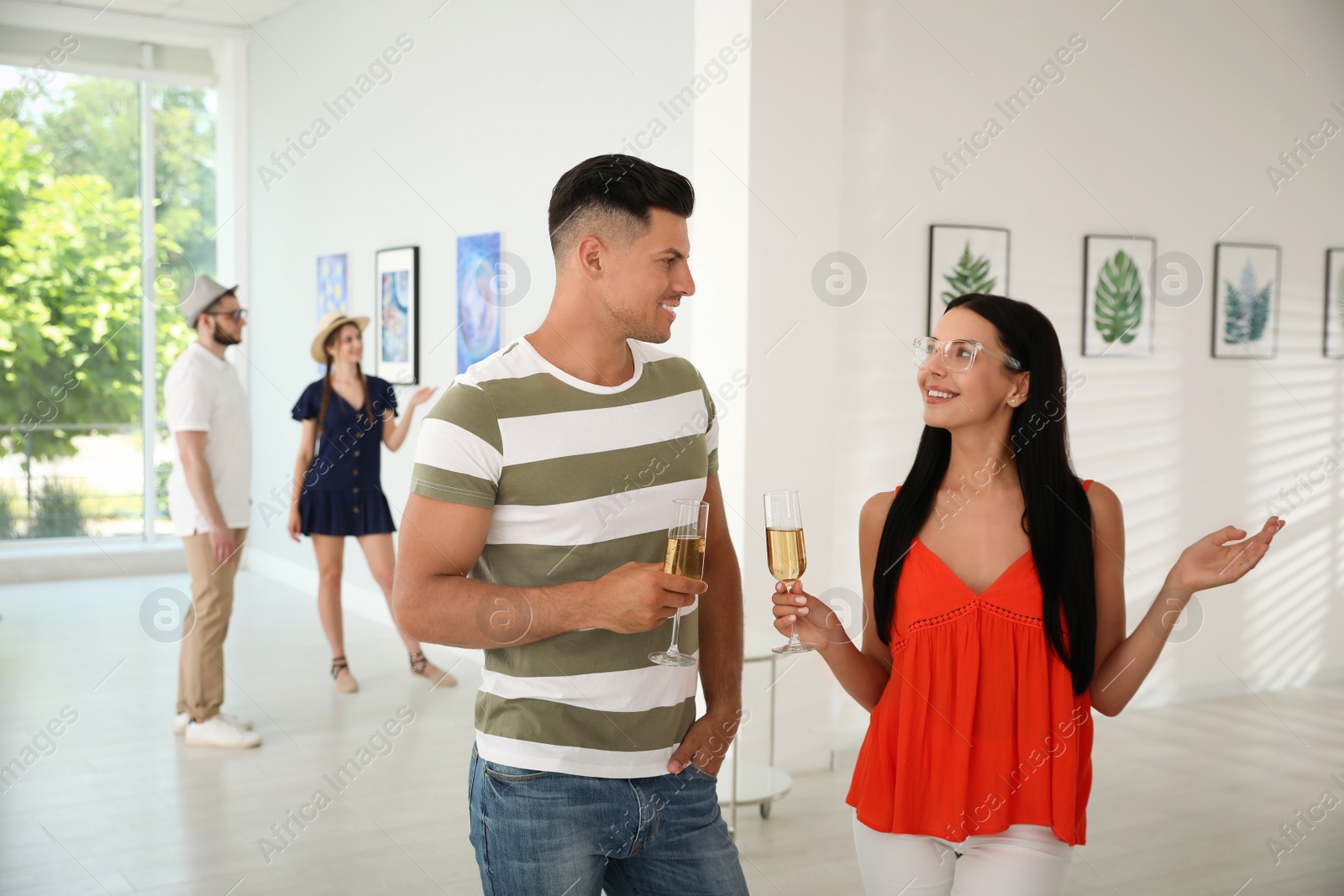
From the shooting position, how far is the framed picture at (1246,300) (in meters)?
5.66

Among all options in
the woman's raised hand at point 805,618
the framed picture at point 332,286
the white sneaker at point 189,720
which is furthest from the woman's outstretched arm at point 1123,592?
the framed picture at point 332,286

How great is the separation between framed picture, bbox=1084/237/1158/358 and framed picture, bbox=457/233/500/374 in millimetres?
2892

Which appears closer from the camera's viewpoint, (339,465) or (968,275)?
(968,275)

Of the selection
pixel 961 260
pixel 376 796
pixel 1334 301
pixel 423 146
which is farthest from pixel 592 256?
pixel 1334 301

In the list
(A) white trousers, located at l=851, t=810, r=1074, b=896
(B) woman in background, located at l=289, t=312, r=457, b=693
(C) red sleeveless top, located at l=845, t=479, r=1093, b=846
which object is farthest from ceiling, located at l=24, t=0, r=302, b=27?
(A) white trousers, located at l=851, t=810, r=1074, b=896

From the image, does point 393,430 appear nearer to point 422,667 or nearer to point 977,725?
point 422,667

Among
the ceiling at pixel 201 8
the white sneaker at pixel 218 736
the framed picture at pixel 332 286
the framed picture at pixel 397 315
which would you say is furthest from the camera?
the ceiling at pixel 201 8

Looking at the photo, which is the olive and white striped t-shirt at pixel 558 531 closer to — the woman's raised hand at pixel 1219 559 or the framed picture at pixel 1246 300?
the woman's raised hand at pixel 1219 559

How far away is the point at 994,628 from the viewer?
75.5 inches

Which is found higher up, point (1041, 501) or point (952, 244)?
point (952, 244)

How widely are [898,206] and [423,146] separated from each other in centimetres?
321

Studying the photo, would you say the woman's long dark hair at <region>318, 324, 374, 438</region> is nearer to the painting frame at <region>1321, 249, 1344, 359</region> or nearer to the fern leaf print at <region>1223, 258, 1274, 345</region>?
the fern leaf print at <region>1223, 258, 1274, 345</region>

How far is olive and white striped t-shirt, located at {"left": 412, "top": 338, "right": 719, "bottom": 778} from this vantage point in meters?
1.66

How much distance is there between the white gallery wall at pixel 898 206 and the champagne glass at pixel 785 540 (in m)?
2.16
